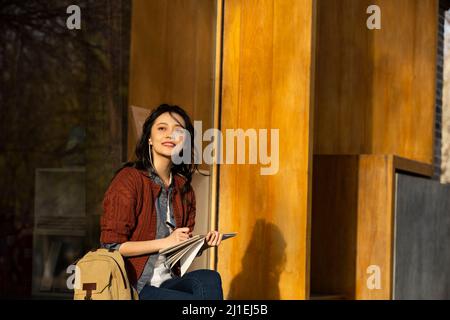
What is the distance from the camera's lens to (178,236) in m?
3.40

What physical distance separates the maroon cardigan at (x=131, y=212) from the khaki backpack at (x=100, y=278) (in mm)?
180

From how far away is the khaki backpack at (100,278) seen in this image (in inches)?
124

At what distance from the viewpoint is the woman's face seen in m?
3.60

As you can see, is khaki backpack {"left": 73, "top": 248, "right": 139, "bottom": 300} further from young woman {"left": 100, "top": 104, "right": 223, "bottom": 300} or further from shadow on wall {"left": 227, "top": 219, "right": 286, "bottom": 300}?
shadow on wall {"left": 227, "top": 219, "right": 286, "bottom": 300}

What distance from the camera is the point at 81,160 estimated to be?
14.1 ft

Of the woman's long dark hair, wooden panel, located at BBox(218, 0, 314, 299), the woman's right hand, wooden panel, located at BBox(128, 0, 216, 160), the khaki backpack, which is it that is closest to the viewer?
the khaki backpack

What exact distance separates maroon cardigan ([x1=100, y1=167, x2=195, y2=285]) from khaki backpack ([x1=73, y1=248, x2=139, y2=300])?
0.59ft

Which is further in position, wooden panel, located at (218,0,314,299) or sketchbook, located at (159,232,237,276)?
wooden panel, located at (218,0,314,299)

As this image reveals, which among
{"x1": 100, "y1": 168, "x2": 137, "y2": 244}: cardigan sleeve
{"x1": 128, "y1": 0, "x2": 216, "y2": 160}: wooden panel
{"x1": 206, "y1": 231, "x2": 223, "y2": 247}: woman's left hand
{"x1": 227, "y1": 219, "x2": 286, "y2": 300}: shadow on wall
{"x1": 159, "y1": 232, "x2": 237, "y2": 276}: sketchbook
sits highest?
{"x1": 128, "y1": 0, "x2": 216, "y2": 160}: wooden panel

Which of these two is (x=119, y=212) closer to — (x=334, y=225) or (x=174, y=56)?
(x=174, y=56)

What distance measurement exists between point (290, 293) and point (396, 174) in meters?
1.46

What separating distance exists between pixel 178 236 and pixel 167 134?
1.45ft

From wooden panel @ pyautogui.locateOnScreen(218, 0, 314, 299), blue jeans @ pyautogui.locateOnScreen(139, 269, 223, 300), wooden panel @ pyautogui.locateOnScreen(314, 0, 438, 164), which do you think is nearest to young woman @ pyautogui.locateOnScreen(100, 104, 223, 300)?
blue jeans @ pyautogui.locateOnScreen(139, 269, 223, 300)

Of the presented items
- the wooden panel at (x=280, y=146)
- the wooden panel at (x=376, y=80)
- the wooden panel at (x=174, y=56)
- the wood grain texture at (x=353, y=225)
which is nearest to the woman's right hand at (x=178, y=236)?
the wooden panel at (x=174, y=56)
